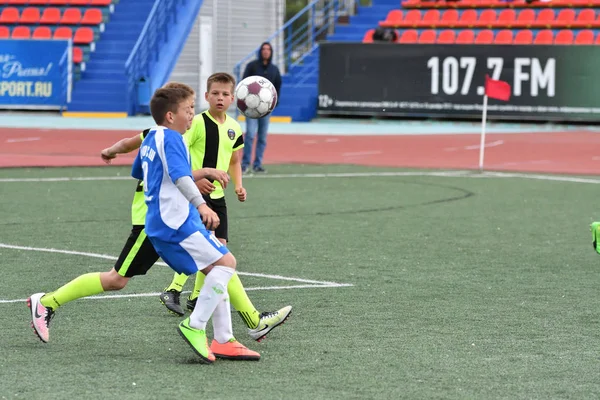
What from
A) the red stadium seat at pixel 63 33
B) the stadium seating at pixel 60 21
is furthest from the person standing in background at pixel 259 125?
the red stadium seat at pixel 63 33

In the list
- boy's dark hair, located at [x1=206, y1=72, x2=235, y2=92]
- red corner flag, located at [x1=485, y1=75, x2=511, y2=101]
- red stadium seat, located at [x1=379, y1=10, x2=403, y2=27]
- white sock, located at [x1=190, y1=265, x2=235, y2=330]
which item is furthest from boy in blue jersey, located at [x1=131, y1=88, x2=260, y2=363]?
red stadium seat, located at [x1=379, y1=10, x2=403, y2=27]

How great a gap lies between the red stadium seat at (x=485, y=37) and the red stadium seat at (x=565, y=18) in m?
1.70

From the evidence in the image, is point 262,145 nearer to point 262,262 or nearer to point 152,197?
point 262,262

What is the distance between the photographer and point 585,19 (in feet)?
105

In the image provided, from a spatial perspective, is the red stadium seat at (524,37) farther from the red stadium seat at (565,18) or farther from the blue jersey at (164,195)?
the blue jersey at (164,195)

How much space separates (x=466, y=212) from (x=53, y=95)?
2169cm

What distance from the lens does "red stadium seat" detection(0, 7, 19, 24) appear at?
121 ft

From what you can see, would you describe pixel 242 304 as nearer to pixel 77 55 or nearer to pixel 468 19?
pixel 468 19

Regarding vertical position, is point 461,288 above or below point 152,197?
below

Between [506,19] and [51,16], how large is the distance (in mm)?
13635

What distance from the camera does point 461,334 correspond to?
24.1 feet

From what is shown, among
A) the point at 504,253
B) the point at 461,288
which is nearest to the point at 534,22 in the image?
the point at 504,253

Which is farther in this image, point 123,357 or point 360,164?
point 360,164

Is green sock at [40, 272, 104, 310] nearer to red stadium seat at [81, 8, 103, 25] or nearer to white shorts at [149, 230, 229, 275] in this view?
white shorts at [149, 230, 229, 275]
